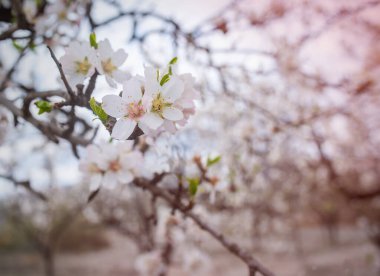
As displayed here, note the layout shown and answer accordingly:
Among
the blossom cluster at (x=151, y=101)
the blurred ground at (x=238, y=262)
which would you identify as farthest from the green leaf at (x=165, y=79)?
the blurred ground at (x=238, y=262)

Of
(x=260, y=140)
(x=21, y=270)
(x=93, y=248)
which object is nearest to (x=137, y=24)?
(x=260, y=140)

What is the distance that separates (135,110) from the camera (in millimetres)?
841

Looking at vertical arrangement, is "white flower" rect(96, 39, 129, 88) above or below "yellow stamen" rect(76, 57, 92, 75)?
above

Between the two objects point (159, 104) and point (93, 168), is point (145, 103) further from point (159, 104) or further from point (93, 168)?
point (93, 168)

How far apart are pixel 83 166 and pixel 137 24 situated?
997 mm

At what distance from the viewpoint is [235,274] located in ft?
33.3

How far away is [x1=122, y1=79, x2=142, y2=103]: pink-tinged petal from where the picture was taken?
0.84 metres

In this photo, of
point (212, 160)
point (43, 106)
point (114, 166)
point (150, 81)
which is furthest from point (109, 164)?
point (150, 81)

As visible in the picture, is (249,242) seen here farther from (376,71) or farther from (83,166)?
(83,166)

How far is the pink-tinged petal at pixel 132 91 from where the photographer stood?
0.84 metres

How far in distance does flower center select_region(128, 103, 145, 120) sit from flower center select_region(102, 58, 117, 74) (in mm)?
310

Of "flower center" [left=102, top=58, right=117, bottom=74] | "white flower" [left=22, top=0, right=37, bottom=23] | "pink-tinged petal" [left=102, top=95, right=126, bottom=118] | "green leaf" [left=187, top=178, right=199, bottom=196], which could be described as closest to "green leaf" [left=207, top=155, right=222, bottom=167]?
"green leaf" [left=187, top=178, right=199, bottom=196]

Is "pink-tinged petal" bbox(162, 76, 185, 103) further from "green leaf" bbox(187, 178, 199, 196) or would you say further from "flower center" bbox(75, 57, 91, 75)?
"green leaf" bbox(187, 178, 199, 196)

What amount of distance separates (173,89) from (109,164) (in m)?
0.49
